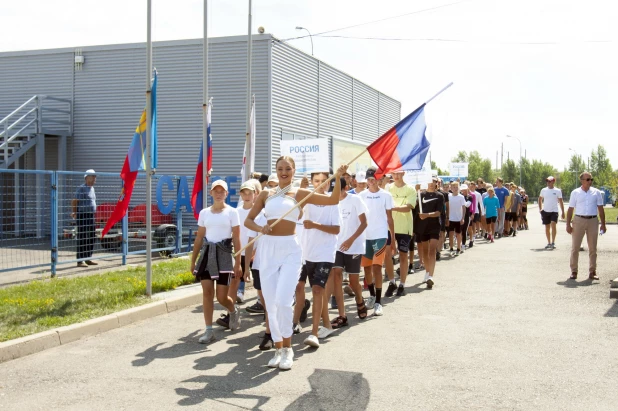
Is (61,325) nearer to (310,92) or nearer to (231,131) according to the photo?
(231,131)

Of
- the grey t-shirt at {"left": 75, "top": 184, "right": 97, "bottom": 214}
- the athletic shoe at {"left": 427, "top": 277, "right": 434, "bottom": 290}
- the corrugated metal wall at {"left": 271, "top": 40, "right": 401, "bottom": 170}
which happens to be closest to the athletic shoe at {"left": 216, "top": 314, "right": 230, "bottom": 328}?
the athletic shoe at {"left": 427, "top": 277, "right": 434, "bottom": 290}

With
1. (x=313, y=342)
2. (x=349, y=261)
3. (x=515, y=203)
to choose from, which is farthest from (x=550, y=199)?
(x=313, y=342)

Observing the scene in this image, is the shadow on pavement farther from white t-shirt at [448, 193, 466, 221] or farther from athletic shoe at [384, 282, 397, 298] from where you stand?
white t-shirt at [448, 193, 466, 221]

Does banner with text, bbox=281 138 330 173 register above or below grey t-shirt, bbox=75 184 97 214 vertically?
above

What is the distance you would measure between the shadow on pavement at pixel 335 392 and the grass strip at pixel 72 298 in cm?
341

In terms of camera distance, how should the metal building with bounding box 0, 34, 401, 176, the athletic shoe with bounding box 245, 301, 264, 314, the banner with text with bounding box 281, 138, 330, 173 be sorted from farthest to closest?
the metal building with bounding box 0, 34, 401, 176, the banner with text with bounding box 281, 138, 330, 173, the athletic shoe with bounding box 245, 301, 264, 314

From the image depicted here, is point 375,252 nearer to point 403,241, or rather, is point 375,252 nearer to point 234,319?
point 403,241

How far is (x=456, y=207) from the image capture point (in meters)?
16.1

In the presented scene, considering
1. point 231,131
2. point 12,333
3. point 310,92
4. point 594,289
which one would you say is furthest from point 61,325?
point 310,92

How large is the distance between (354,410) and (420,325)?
327 cm

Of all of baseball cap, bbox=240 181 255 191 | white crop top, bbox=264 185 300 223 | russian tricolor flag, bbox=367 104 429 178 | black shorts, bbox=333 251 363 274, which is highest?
russian tricolor flag, bbox=367 104 429 178

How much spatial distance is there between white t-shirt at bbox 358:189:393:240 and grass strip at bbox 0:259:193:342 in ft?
11.0

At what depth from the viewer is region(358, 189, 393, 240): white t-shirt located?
29.7 ft

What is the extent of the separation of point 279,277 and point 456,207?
426 inches
